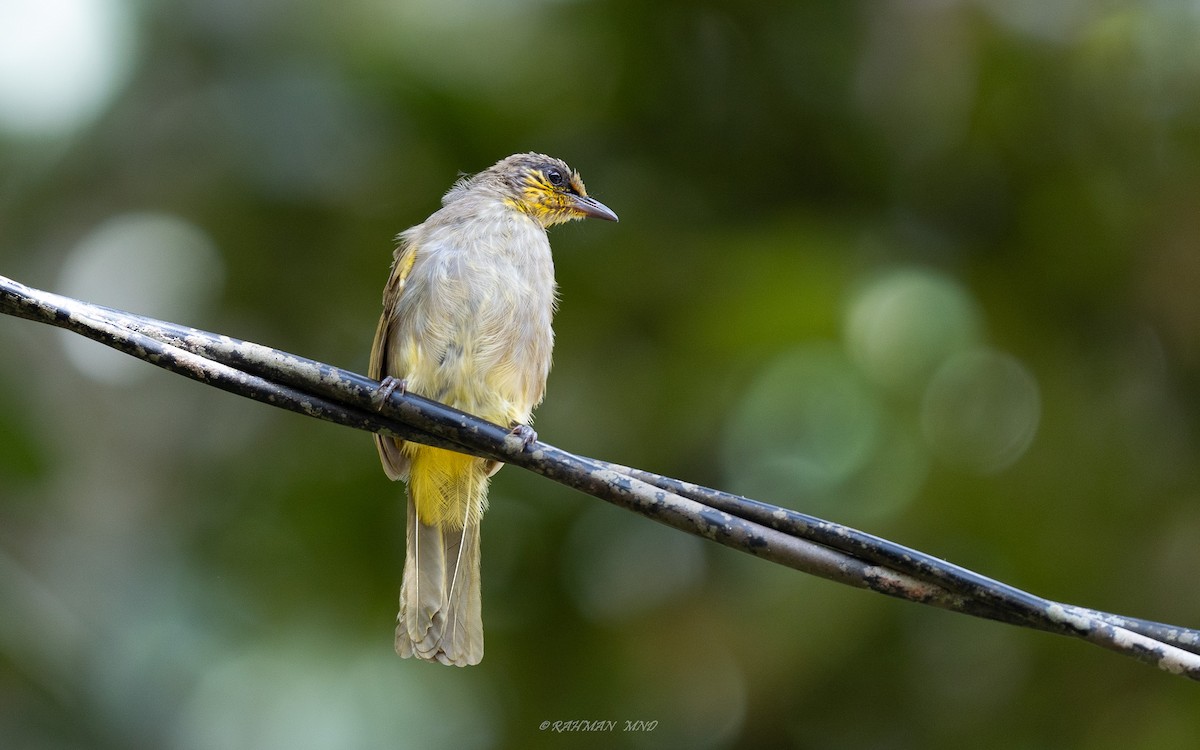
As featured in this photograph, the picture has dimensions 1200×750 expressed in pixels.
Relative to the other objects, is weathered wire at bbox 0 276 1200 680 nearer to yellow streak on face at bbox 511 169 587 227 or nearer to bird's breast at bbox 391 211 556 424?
bird's breast at bbox 391 211 556 424

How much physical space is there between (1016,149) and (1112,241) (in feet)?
2.46

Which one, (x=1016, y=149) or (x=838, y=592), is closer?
(x=838, y=592)

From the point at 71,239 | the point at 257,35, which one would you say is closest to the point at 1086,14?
the point at 257,35

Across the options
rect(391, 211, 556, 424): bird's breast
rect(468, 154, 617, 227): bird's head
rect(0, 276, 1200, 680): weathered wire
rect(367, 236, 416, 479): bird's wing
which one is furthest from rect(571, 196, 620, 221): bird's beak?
rect(0, 276, 1200, 680): weathered wire

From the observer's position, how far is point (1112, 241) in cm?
708

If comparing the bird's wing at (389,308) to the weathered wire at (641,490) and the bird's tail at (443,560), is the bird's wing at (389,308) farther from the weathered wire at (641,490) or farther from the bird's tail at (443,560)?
the weathered wire at (641,490)

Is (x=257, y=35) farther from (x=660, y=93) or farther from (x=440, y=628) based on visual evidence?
(x=440, y=628)

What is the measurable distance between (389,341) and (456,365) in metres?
0.31

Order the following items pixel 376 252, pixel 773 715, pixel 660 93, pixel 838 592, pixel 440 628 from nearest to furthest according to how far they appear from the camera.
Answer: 1. pixel 440 628
2. pixel 838 592
3. pixel 773 715
4. pixel 376 252
5. pixel 660 93

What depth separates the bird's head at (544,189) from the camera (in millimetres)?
4719

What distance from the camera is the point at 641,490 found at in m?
2.43

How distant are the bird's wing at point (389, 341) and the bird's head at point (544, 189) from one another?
23.9 inches

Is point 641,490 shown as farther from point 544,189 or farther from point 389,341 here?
point 544,189

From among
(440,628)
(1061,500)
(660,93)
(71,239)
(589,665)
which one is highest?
(660,93)
